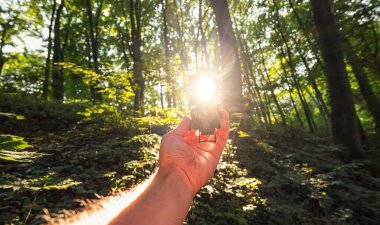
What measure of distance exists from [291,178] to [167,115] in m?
3.01

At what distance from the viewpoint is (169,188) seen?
1.39 metres

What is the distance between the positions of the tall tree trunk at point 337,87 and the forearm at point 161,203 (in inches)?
288

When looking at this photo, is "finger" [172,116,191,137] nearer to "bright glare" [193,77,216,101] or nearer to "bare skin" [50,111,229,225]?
"bare skin" [50,111,229,225]

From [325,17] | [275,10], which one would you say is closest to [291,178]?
[325,17]

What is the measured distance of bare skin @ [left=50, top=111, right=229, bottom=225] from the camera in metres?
1.09

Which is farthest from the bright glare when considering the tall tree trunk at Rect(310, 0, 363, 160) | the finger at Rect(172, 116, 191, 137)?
the tall tree trunk at Rect(310, 0, 363, 160)

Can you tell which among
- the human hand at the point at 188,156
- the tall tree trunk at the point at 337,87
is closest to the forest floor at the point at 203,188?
the tall tree trunk at the point at 337,87

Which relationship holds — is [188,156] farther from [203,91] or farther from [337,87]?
[337,87]

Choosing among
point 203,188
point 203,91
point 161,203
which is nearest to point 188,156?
point 161,203

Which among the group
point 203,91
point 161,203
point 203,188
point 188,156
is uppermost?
point 203,91

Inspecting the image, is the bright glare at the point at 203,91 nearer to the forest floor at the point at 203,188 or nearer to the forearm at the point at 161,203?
the forearm at the point at 161,203

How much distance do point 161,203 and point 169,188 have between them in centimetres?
16

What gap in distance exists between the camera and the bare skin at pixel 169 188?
1089 millimetres

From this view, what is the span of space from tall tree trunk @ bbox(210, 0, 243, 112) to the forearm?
22.7 feet
